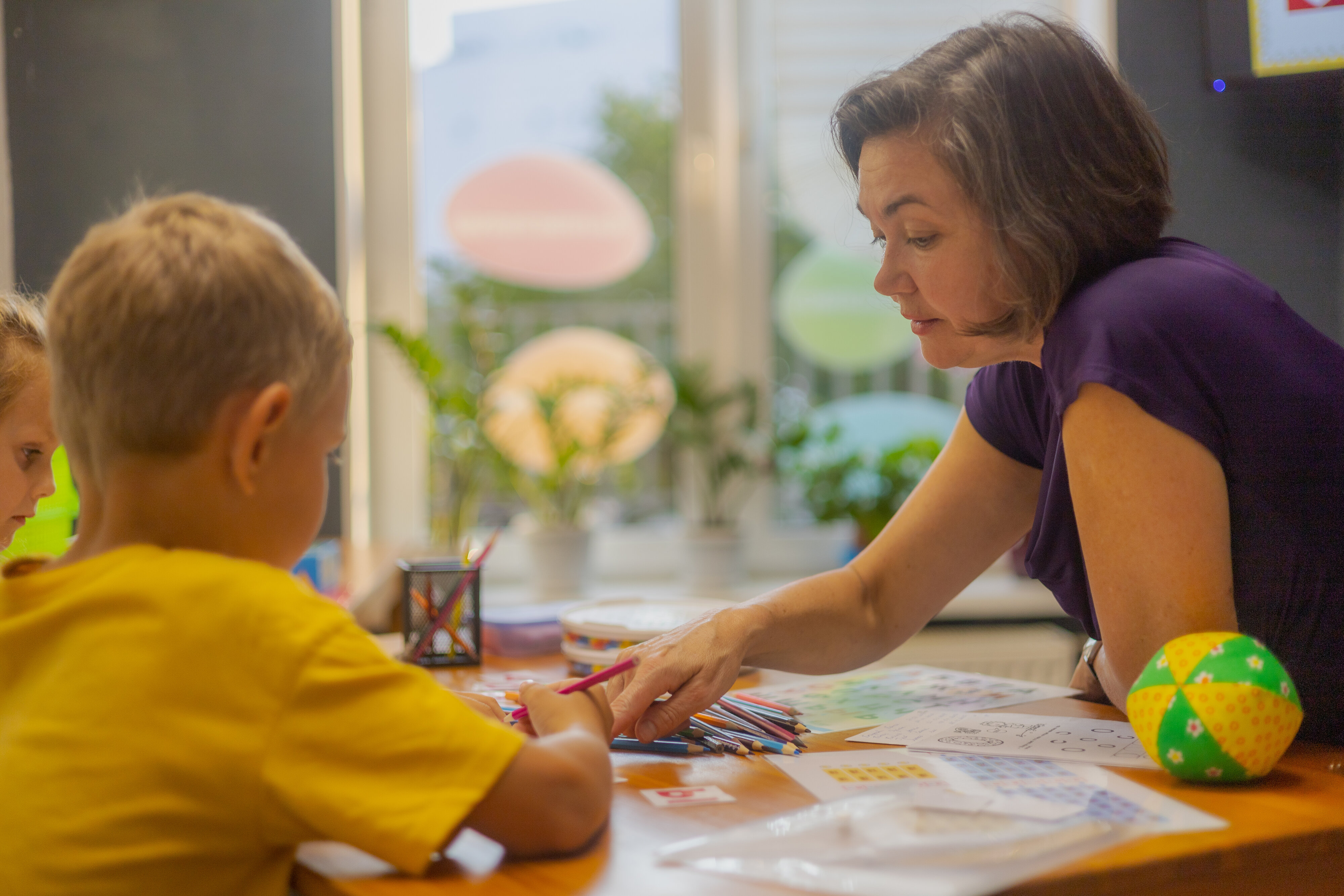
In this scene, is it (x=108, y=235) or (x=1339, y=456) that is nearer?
(x=108, y=235)

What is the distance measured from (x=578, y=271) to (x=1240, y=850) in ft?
9.00

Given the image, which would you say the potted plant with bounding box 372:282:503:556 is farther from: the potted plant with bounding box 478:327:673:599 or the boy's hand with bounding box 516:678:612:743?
the boy's hand with bounding box 516:678:612:743

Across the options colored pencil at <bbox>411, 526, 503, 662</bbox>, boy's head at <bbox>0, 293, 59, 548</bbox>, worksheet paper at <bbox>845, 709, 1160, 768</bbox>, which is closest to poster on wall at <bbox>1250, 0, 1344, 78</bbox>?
worksheet paper at <bbox>845, 709, 1160, 768</bbox>

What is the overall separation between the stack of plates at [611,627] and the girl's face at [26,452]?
682 millimetres

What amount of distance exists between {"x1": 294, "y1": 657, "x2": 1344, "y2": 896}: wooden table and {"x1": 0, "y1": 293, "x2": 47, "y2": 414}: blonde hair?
0.89 meters

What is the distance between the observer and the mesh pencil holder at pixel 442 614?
145 centimetres

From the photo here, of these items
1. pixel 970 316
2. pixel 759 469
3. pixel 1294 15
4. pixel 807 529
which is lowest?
pixel 807 529

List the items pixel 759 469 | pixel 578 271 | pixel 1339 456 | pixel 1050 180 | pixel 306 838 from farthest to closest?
pixel 578 271, pixel 759 469, pixel 1050 180, pixel 1339 456, pixel 306 838

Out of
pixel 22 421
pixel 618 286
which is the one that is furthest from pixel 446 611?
pixel 618 286

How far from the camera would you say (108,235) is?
Answer: 2.52 ft

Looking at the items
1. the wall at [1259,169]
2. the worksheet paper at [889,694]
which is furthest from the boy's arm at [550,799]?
the wall at [1259,169]

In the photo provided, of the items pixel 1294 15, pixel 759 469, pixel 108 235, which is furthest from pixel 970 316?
pixel 759 469

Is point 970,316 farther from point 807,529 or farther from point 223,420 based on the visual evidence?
point 807,529

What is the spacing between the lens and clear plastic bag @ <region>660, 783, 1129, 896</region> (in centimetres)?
67
